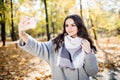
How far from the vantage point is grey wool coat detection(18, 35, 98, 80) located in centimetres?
312

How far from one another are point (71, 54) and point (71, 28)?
1.13ft

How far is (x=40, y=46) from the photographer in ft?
10.7

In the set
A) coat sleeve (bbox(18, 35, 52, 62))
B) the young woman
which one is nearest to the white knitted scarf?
the young woman

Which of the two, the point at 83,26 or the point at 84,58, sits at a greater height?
the point at 83,26

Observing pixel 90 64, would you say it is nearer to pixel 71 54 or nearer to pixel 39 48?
pixel 71 54

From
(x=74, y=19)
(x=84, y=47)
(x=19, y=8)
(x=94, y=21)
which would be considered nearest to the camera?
(x=84, y=47)

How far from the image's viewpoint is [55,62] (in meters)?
3.26

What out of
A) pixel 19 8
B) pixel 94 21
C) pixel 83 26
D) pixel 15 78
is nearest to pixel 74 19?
pixel 83 26

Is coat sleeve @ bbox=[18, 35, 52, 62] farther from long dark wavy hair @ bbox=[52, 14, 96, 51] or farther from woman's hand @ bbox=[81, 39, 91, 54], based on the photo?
woman's hand @ bbox=[81, 39, 91, 54]

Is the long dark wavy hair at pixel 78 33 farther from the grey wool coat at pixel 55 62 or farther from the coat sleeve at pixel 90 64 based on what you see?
the coat sleeve at pixel 90 64

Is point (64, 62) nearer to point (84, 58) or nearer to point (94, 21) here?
point (84, 58)

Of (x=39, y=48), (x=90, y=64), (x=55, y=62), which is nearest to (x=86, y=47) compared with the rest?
(x=90, y=64)

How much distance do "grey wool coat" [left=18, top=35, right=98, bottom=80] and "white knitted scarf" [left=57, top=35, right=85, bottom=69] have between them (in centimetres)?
7

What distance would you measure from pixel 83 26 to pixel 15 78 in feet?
18.5
